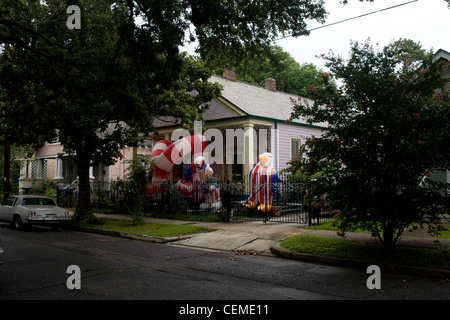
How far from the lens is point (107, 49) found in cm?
1134

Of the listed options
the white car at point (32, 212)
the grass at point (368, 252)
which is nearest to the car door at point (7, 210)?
the white car at point (32, 212)

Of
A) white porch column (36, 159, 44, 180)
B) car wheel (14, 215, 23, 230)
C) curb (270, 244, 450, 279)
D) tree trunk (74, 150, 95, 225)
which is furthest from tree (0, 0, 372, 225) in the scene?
white porch column (36, 159, 44, 180)

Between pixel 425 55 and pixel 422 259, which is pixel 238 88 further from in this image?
pixel 422 259

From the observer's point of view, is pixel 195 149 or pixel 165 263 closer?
pixel 165 263

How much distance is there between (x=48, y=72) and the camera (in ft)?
44.1

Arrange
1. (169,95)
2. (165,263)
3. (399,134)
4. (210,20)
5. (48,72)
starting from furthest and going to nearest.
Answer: (169,95)
(48,72)
(210,20)
(165,263)
(399,134)

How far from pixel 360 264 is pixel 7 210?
1448 centimetres

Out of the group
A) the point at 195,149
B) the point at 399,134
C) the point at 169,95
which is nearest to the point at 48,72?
the point at 169,95

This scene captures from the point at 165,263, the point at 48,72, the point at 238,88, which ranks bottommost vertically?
the point at 165,263

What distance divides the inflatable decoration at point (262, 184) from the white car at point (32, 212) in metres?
7.83

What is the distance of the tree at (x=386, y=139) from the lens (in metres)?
8.01

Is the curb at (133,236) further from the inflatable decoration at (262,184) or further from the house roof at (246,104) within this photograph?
the house roof at (246,104)

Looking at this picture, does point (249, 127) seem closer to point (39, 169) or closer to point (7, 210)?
point (7, 210)

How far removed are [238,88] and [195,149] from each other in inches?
252
